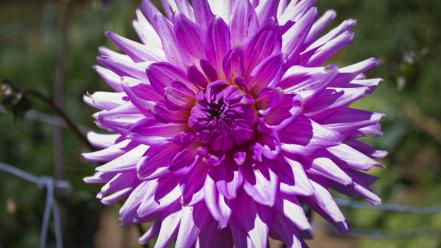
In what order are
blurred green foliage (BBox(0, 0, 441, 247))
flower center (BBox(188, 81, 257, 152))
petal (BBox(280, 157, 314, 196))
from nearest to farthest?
1. petal (BBox(280, 157, 314, 196))
2. flower center (BBox(188, 81, 257, 152))
3. blurred green foliage (BBox(0, 0, 441, 247))

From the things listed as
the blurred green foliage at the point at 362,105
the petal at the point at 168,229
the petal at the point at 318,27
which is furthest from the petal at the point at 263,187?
the blurred green foliage at the point at 362,105

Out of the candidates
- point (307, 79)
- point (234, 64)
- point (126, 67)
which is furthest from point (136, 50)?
point (307, 79)

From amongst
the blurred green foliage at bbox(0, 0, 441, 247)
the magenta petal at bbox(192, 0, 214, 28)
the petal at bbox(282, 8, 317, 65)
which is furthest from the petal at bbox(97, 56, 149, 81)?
the blurred green foliage at bbox(0, 0, 441, 247)

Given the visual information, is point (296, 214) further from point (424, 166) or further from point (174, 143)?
point (424, 166)

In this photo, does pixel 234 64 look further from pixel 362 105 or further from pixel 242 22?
pixel 362 105

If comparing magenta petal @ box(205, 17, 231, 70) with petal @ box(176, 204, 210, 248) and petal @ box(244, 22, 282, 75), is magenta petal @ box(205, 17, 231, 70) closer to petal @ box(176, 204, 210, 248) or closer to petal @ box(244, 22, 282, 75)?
petal @ box(244, 22, 282, 75)

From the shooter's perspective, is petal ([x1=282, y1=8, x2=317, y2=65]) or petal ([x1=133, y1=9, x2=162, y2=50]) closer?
petal ([x1=282, y1=8, x2=317, y2=65])

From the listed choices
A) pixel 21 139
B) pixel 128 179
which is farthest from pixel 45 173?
pixel 128 179

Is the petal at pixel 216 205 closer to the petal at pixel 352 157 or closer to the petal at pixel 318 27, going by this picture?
the petal at pixel 352 157
